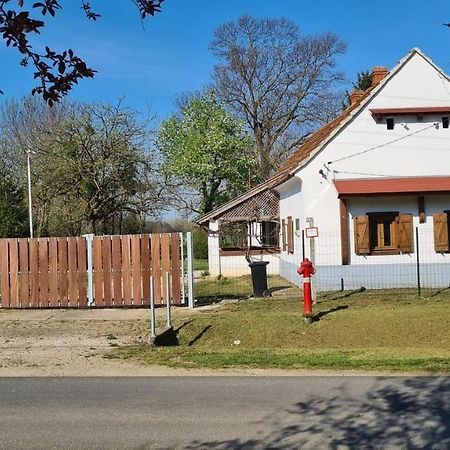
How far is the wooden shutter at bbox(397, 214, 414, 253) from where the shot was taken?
1962 centimetres

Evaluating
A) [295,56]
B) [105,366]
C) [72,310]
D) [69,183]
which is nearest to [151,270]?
[72,310]

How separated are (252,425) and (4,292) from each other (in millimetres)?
12783

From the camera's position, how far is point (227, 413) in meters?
6.46

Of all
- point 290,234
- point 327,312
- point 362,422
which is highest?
point 290,234

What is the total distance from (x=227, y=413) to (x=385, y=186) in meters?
14.4

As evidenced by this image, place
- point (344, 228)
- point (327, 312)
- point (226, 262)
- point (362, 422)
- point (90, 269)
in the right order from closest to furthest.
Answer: point (362, 422), point (327, 312), point (90, 269), point (344, 228), point (226, 262)

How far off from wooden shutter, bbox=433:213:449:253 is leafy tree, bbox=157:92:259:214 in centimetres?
1817

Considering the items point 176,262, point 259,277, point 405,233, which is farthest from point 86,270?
point 405,233

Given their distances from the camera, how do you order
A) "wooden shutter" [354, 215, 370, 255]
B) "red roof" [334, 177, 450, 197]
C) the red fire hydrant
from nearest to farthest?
1. the red fire hydrant
2. "red roof" [334, 177, 450, 197]
3. "wooden shutter" [354, 215, 370, 255]

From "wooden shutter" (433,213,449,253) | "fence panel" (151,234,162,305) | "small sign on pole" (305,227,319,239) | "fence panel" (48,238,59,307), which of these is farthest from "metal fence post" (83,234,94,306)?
"wooden shutter" (433,213,449,253)

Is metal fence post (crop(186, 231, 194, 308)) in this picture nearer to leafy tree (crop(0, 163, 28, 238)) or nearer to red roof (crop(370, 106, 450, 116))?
red roof (crop(370, 106, 450, 116))

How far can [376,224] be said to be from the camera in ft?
65.2

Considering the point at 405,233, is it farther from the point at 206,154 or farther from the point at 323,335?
the point at 206,154

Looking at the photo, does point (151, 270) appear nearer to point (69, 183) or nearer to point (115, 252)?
point (115, 252)
